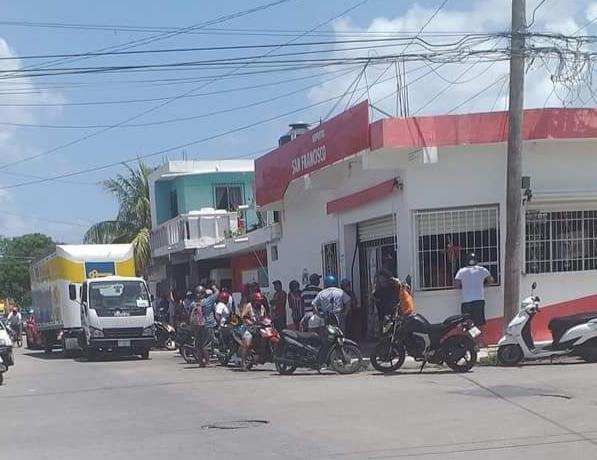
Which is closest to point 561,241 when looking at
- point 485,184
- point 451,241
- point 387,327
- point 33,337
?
point 485,184

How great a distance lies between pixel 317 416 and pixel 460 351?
15.7ft

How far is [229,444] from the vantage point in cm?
902

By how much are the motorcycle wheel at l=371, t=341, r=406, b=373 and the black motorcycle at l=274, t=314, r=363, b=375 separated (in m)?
0.49

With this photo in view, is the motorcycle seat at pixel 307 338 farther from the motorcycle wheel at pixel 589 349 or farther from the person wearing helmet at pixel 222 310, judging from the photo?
the motorcycle wheel at pixel 589 349

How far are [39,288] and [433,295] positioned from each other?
1722 centimetres

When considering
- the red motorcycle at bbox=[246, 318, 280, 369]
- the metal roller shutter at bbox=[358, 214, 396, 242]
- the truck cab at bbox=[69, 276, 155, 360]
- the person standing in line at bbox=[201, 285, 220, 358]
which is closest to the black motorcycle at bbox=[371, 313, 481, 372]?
the red motorcycle at bbox=[246, 318, 280, 369]

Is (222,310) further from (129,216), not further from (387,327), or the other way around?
(129,216)

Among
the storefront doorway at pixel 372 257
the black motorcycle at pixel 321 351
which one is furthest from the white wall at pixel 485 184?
the black motorcycle at pixel 321 351

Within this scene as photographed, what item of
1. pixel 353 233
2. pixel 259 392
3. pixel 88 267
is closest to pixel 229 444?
Answer: pixel 259 392

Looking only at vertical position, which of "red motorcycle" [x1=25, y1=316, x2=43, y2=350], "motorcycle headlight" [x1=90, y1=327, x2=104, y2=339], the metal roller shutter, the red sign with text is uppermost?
the red sign with text

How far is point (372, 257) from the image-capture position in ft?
69.6

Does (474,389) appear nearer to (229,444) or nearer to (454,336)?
(454,336)

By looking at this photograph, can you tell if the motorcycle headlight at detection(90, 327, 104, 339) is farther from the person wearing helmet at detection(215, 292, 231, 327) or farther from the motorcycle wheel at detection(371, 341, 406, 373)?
the motorcycle wheel at detection(371, 341, 406, 373)

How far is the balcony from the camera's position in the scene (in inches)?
1336
